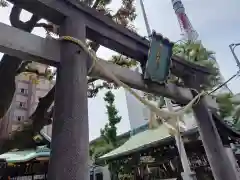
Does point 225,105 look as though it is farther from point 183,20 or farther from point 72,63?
point 183,20

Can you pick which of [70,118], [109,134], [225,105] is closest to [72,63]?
[70,118]

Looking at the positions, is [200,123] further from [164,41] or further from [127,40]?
[127,40]

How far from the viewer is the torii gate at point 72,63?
139 cm

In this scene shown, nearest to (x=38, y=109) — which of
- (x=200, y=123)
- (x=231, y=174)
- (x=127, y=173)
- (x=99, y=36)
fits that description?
(x=99, y=36)

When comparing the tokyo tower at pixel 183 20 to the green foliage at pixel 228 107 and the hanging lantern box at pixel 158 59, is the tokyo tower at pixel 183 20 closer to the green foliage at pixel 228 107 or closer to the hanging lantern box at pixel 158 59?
the green foliage at pixel 228 107

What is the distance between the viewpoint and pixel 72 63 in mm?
1693

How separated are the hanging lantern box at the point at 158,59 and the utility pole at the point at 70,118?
1.03 meters

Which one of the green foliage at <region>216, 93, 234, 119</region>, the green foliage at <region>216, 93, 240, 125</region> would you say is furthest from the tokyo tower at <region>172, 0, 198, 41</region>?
the green foliage at <region>216, 93, 234, 119</region>

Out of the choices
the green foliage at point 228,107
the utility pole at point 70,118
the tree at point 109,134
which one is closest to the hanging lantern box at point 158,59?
the utility pole at point 70,118

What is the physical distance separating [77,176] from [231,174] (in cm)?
216

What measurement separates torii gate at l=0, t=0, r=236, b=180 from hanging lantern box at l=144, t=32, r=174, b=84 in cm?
12

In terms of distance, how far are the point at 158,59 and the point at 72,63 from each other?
136 centimetres

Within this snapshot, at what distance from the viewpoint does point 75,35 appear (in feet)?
6.11

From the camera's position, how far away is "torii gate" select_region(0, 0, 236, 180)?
139cm
